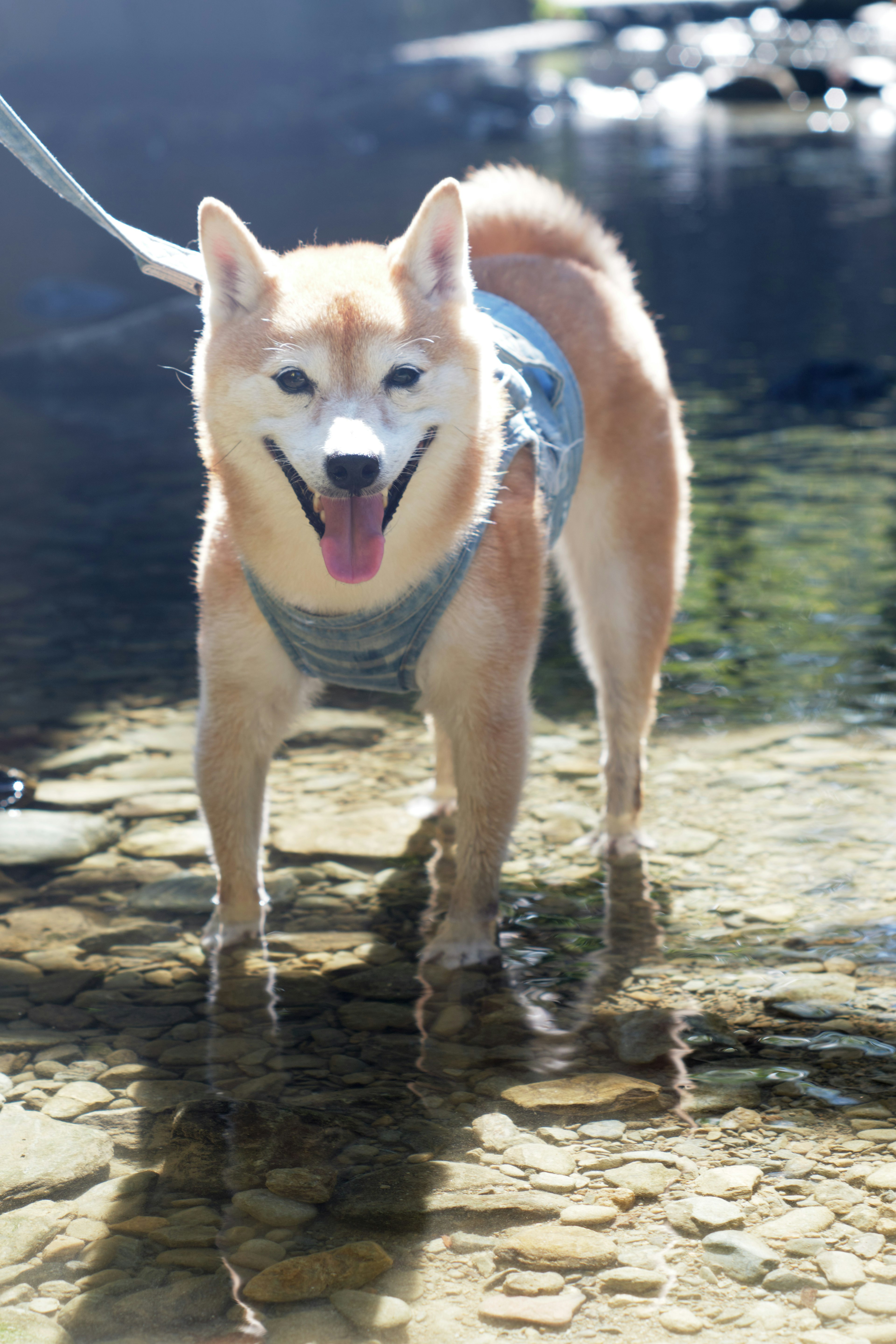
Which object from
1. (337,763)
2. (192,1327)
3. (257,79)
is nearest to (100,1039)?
(192,1327)

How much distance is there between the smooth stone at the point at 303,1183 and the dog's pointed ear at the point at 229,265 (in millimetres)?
1814

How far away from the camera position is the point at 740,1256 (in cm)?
242

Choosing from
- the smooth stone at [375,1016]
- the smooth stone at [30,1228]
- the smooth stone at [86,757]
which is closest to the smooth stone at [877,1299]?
the smooth stone at [375,1016]

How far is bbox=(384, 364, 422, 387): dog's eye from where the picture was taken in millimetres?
2953

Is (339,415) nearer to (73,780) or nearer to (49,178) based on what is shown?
(49,178)

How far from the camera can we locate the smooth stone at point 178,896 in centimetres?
384

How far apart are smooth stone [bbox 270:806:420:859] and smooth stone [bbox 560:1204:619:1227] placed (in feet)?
5.55

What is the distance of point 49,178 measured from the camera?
10.6 ft

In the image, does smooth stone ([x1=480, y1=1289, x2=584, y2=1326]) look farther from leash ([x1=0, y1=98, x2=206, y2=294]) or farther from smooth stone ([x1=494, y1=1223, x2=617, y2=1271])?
leash ([x1=0, y1=98, x2=206, y2=294])

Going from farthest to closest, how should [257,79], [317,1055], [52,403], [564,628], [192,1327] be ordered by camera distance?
[257,79], [52,403], [564,628], [317,1055], [192,1327]

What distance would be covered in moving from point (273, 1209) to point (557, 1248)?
53 centimetres

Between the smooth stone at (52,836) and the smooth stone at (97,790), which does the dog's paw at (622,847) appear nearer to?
the smooth stone at (97,790)

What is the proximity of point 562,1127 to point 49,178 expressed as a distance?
95.7 inches

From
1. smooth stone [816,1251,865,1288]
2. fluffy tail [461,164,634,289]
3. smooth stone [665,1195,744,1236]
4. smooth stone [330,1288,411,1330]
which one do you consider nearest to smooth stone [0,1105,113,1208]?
smooth stone [330,1288,411,1330]
